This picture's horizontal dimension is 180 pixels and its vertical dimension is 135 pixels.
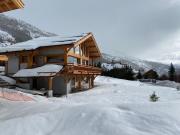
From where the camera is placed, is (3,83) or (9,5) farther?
(3,83)

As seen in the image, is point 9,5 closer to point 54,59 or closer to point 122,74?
point 54,59

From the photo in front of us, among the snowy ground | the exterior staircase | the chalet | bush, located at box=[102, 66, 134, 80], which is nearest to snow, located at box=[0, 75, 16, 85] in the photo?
the exterior staircase

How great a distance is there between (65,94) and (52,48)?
15.3 ft

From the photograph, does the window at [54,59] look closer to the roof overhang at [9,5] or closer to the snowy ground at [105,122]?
the roof overhang at [9,5]

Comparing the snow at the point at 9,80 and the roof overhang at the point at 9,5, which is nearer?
the roof overhang at the point at 9,5

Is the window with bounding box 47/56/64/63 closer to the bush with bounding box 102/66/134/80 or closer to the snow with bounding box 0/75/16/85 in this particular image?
the snow with bounding box 0/75/16/85

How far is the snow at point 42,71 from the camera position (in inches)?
996

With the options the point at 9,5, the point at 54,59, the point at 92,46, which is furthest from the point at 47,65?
the point at 9,5

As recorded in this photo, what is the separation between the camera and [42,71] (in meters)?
25.9

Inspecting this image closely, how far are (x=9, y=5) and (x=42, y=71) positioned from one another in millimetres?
11122

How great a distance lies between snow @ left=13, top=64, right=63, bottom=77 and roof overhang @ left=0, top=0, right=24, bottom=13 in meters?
10.1

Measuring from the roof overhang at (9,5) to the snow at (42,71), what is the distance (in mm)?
10065

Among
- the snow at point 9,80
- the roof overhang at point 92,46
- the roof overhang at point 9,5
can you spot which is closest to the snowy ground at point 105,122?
the roof overhang at point 9,5

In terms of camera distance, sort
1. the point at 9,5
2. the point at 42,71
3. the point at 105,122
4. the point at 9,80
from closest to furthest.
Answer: the point at 105,122
the point at 9,5
the point at 42,71
the point at 9,80
